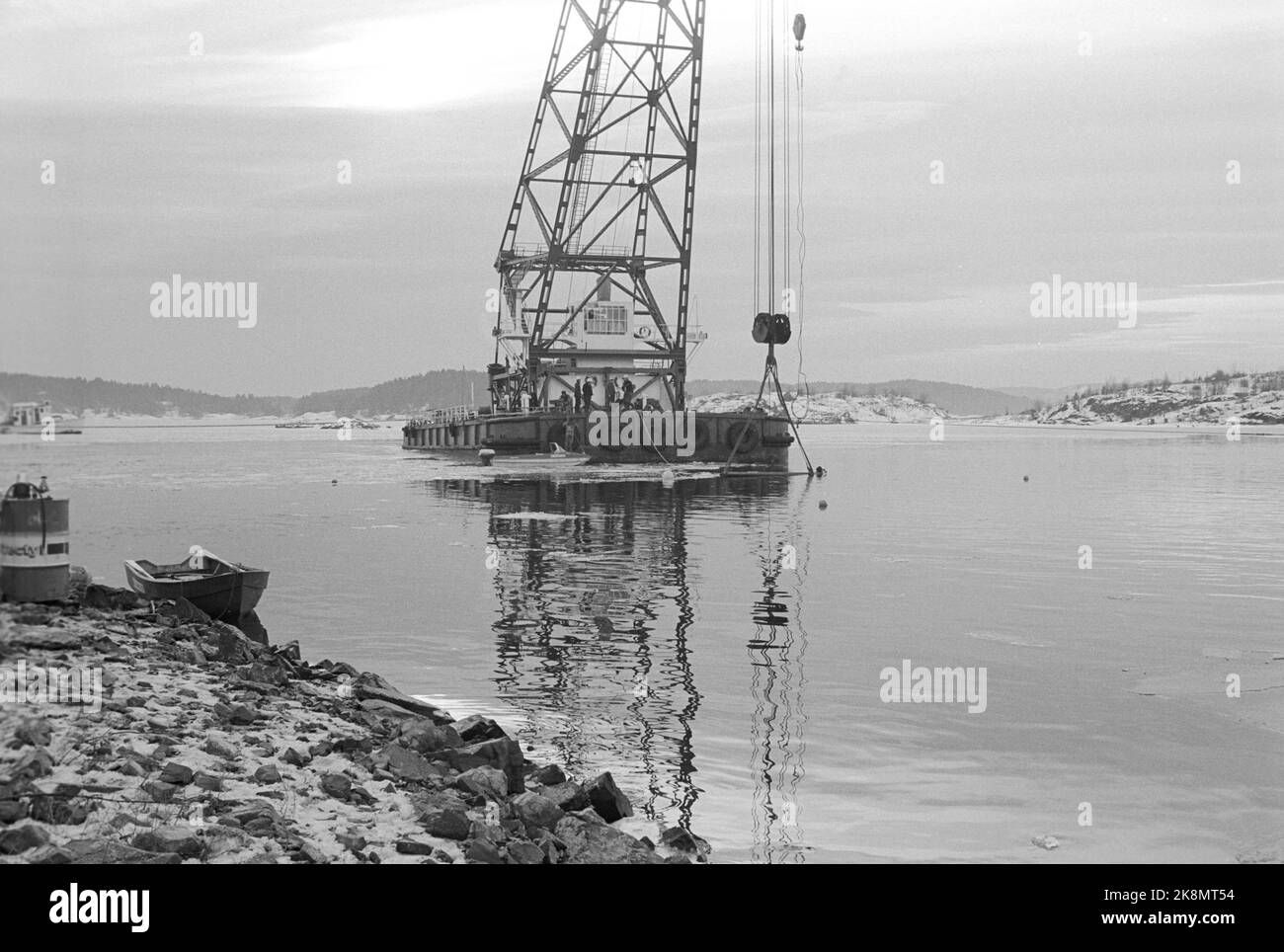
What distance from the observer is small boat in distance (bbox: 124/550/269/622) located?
48.6 ft

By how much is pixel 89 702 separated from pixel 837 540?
895 inches

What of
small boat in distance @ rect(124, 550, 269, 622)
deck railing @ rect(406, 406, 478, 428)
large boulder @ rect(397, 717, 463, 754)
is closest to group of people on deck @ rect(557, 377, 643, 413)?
deck railing @ rect(406, 406, 478, 428)

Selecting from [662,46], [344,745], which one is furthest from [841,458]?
[344,745]

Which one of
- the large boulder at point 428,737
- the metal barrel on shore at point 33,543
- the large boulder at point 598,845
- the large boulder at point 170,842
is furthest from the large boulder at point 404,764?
the metal barrel on shore at point 33,543

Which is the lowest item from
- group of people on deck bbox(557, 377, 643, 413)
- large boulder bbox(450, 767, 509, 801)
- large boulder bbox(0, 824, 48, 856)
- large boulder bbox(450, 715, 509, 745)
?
large boulder bbox(450, 715, 509, 745)

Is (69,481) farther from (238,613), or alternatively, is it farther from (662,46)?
(238,613)

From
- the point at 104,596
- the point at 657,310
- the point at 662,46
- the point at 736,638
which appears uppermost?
the point at 662,46

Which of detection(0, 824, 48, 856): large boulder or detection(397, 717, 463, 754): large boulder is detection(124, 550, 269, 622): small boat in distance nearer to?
detection(397, 717, 463, 754): large boulder

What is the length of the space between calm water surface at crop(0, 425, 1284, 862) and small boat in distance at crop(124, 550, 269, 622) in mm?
754

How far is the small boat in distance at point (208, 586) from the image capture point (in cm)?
1483

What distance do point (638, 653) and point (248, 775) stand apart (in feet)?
25.9

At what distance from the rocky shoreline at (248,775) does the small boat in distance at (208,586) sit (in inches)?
162

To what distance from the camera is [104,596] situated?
12.1m

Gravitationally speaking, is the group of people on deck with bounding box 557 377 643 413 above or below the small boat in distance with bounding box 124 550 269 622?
above
